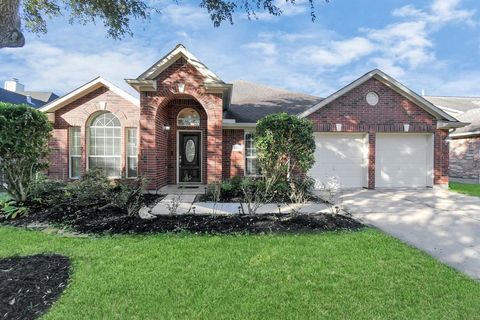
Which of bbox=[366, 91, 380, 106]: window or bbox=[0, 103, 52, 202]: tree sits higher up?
bbox=[366, 91, 380, 106]: window

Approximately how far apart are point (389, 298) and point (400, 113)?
35.6ft

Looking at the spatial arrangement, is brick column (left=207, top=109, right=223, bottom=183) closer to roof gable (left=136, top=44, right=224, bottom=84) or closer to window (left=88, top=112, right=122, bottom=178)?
roof gable (left=136, top=44, right=224, bottom=84)

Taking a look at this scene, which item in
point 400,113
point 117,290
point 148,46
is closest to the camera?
point 117,290

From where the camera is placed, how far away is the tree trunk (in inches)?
117

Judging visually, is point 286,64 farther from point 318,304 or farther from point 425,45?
point 318,304

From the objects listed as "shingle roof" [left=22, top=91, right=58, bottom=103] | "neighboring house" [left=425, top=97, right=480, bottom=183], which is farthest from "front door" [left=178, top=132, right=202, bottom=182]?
"shingle roof" [left=22, top=91, right=58, bottom=103]

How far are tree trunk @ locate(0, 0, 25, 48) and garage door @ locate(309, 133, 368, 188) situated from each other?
10.6 metres

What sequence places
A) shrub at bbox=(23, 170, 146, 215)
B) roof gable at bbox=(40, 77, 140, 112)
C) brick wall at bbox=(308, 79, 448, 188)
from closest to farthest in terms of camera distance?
1. shrub at bbox=(23, 170, 146, 215)
2. roof gable at bbox=(40, 77, 140, 112)
3. brick wall at bbox=(308, 79, 448, 188)

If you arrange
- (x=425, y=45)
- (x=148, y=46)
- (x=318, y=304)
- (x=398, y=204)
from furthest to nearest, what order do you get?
(x=425, y=45)
(x=148, y=46)
(x=398, y=204)
(x=318, y=304)

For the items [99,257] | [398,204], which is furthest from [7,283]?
[398,204]

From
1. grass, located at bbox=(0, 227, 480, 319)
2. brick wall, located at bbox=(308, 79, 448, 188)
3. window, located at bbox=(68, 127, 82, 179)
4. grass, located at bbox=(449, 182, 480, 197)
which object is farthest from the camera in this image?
brick wall, located at bbox=(308, 79, 448, 188)

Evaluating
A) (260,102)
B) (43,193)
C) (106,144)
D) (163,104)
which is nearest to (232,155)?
(163,104)

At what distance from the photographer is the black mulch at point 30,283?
2.93 m

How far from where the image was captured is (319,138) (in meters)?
Answer: 12.1
